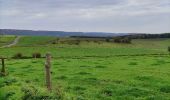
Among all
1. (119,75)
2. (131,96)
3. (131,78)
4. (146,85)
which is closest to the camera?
(131,96)

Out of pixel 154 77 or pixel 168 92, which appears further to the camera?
pixel 154 77

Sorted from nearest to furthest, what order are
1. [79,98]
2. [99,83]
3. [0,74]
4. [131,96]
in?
1. [79,98]
2. [131,96]
3. [99,83]
4. [0,74]

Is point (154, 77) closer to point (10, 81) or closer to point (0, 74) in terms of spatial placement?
point (10, 81)

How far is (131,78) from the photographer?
25.6 metres

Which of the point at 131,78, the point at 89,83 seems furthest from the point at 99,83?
the point at 131,78

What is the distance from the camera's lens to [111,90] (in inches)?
787

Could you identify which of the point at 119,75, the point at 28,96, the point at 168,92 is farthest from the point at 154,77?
the point at 28,96

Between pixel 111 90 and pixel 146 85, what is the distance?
117 inches

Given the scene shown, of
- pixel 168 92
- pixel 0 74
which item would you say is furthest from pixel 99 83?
pixel 0 74

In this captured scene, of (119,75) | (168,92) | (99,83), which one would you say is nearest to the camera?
(168,92)

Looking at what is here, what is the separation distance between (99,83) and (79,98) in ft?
23.6

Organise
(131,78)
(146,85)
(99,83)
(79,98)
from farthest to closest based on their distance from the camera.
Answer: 1. (131,78)
2. (99,83)
3. (146,85)
4. (79,98)

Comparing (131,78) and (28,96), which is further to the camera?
(131,78)

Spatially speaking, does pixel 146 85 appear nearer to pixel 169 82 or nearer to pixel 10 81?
pixel 169 82
